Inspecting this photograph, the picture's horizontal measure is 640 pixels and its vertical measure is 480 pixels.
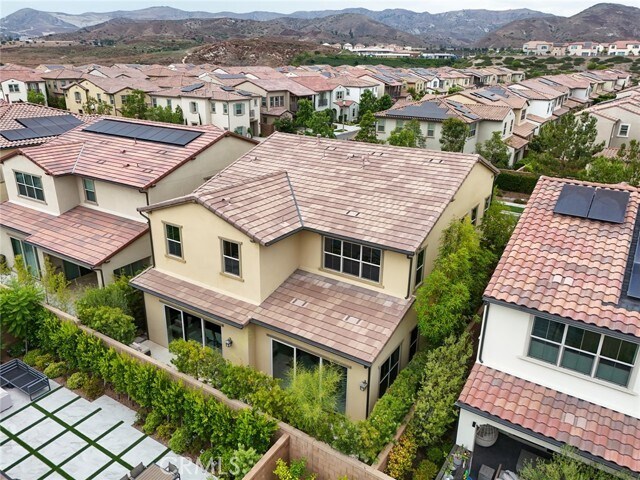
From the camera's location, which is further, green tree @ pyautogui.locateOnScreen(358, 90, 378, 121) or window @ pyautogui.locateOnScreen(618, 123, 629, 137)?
green tree @ pyautogui.locateOnScreen(358, 90, 378, 121)

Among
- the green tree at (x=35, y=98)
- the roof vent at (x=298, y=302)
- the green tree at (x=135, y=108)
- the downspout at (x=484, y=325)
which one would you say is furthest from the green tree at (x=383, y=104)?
the downspout at (x=484, y=325)

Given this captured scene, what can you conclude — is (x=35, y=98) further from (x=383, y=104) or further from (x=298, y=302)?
(x=298, y=302)

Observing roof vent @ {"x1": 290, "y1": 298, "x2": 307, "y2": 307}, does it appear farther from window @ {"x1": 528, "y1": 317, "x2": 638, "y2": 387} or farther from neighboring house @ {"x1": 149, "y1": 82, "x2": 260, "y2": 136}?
neighboring house @ {"x1": 149, "y1": 82, "x2": 260, "y2": 136}

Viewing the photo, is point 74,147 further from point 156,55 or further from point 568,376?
point 156,55

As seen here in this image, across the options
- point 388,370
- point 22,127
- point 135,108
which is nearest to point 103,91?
point 135,108

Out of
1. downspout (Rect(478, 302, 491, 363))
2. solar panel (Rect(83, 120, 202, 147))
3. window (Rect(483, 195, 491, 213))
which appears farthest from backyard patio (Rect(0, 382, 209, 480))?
window (Rect(483, 195, 491, 213))

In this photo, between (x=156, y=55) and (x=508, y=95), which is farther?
(x=156, y=55)

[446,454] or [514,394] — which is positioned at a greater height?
[514,394]

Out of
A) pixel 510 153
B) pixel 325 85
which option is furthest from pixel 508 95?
pixel 325 85
